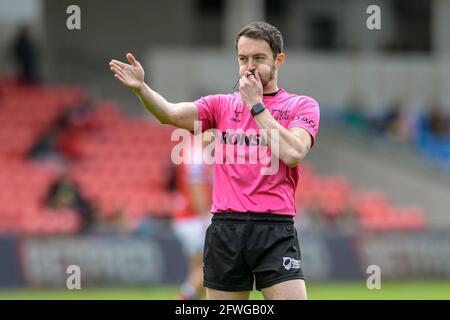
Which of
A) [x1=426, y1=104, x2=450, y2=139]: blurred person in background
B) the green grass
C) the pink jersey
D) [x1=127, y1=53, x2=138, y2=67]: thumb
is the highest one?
[x1=127, y1=53, x2=138, y2=67]: thumb

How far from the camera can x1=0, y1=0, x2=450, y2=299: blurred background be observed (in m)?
16.5

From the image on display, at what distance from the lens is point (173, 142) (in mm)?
21188

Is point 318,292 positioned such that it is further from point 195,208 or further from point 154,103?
point 154,103

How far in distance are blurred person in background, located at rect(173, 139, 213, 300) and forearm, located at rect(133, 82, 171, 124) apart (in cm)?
434

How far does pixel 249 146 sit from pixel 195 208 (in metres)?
5.04

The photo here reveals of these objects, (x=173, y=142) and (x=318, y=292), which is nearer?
(x=318, y=292)

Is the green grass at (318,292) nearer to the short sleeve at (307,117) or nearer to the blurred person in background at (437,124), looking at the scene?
the short sleeve at (307,117)

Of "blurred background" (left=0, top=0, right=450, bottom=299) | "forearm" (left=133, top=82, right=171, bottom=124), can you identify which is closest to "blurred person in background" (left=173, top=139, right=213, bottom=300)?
"blurred background" (left=0, top=0, right=450, bottom=299)

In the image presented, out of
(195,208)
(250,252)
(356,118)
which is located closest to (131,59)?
(250,252)

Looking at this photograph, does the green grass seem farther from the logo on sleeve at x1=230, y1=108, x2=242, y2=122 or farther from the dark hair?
the dark hair

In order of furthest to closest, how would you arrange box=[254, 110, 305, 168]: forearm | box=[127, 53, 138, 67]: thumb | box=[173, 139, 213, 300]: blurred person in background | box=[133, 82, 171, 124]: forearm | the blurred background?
the blurred background, box=[173, 139, 213, 300]: blurred person in background, box=[133, 82, 171, 124]: forearm, box=[127, 53, 138, 67]: thumb, box=[254, 110, 305, 168]: forearm

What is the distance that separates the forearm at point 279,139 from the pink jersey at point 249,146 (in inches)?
7.0

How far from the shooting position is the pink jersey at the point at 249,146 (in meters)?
6.53
